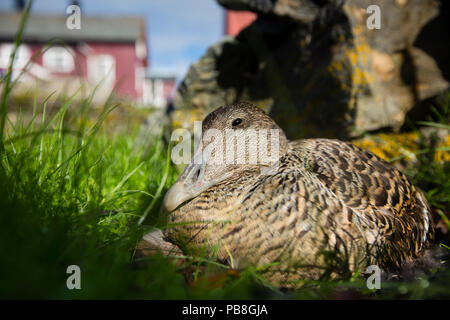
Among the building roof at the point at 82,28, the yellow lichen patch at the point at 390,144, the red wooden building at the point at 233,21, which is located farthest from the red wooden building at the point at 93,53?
the yellow lichen patch at the point at 390,144

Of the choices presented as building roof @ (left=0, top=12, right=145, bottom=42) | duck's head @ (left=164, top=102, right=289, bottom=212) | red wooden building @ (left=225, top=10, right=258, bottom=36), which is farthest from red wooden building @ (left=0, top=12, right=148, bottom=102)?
duck's head @ (left=164, top=102, right=289, bottom=212)

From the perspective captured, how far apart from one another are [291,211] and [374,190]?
2.25 ft

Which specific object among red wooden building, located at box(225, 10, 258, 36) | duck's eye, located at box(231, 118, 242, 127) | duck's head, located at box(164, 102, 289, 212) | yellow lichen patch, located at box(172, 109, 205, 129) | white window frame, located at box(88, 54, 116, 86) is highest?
white window frame, located at box(88, 54, 116, 86)

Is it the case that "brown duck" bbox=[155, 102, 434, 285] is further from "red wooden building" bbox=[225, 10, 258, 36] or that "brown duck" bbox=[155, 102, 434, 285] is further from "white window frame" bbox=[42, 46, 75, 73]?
"white window frame" bbox=[42, 46, 75, 73]

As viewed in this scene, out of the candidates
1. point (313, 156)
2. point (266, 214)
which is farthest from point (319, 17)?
point (266, 214)

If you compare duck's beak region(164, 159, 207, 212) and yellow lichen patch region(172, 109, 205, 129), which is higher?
yellow lichen patch region(172, 109, 205, 129)

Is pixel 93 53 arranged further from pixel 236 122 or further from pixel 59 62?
pixel 236 122

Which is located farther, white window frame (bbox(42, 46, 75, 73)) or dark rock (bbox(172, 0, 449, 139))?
white window frame (bbox(42, 46, 75, 73))

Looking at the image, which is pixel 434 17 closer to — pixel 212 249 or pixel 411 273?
pixel 411 273

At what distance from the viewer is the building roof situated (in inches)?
1077

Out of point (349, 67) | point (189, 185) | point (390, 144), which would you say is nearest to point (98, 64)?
point (349, 67)

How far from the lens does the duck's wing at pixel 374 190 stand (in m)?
1.98

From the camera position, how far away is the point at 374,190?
2.11m

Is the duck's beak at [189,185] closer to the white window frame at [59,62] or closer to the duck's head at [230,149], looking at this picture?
the duck's head at [230,149]
